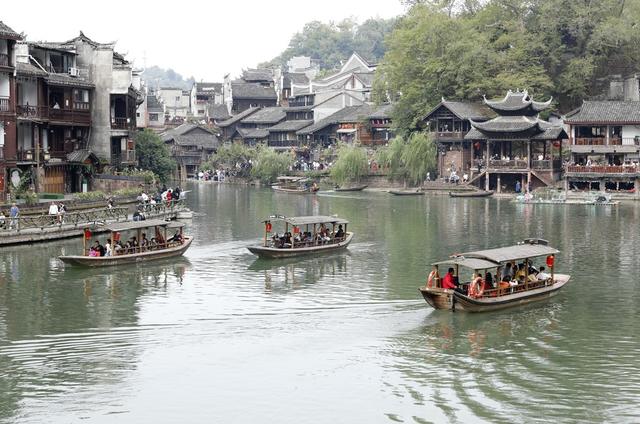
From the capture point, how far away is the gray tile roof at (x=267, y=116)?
129750 mm

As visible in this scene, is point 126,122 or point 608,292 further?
point 126,122

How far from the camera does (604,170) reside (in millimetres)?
81000

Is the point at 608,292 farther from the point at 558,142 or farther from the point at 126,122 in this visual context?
the point at 558,142

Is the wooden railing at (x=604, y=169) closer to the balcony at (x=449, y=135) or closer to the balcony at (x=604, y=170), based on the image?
the balcony at (x=604, y=170)

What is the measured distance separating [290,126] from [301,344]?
313 ft

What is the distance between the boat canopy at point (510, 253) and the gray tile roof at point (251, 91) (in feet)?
354

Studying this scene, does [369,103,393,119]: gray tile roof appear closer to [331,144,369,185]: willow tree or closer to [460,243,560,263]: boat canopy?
[331,144,369,185]: willow tree

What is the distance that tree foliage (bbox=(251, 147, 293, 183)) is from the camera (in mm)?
108562

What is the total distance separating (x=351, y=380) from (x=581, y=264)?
22598 millimetres

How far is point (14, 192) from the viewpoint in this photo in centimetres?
5688

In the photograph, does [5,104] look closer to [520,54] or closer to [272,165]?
[272,165]

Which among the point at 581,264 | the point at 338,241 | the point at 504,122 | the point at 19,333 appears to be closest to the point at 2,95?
the point at 338,241

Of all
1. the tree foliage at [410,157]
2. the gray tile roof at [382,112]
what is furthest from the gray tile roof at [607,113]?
the gray tile roof at [382,112]

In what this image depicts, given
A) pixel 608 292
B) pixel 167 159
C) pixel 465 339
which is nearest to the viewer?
pixel 465 339
